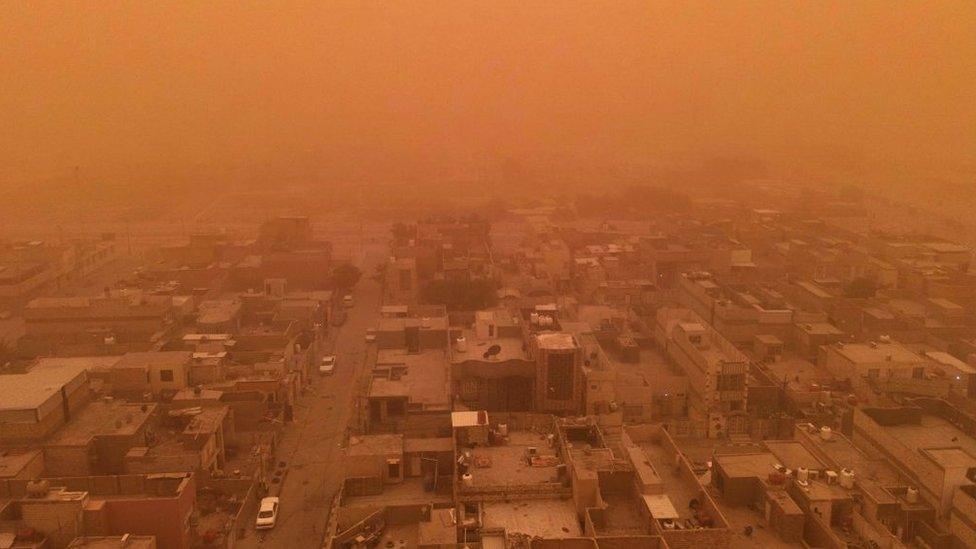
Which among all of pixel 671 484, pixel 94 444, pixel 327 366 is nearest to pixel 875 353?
pixel 671 484

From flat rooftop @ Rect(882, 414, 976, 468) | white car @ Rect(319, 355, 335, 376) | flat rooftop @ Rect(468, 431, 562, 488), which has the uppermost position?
flat rooftop @ Rect(468, 431, 562, 488)

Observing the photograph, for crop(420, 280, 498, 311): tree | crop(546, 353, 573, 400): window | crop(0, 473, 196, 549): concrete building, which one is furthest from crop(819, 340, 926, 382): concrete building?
crop(0, 473, 196, 549): concrete building

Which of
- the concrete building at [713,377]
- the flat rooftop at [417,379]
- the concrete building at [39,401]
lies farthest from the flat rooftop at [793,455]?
the concrete building at [39,401]

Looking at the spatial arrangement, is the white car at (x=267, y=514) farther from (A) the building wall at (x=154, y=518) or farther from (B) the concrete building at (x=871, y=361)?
(B) the concrete building at (x=871, y=361)

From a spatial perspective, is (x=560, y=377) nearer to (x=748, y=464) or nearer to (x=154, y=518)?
(x=748, y=464)

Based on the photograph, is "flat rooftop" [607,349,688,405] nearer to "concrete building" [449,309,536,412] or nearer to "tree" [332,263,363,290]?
"concrete building" [449,309,536,412]

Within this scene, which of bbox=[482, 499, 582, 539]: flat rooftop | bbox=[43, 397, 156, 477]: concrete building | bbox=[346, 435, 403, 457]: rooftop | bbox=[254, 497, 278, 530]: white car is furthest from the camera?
bbox=[43, 397, 156, 477]: concrete building

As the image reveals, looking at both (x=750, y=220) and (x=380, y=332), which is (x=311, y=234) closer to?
(x=380, y=332)

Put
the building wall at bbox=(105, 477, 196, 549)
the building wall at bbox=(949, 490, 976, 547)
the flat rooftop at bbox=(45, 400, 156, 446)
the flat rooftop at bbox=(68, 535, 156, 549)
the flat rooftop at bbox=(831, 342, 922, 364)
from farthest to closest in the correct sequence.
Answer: the flat rooftop at bbox=(831, 342, 922, 364) → the flat rooftop at bbox=(45, 400, 156, 446) → the building wall at bbox=(949, 490, 976, 547) → the building wall at bbox=(105, 477, 196, 549) → the flat rooftop at bbox=(68, 535, 156, 549)
